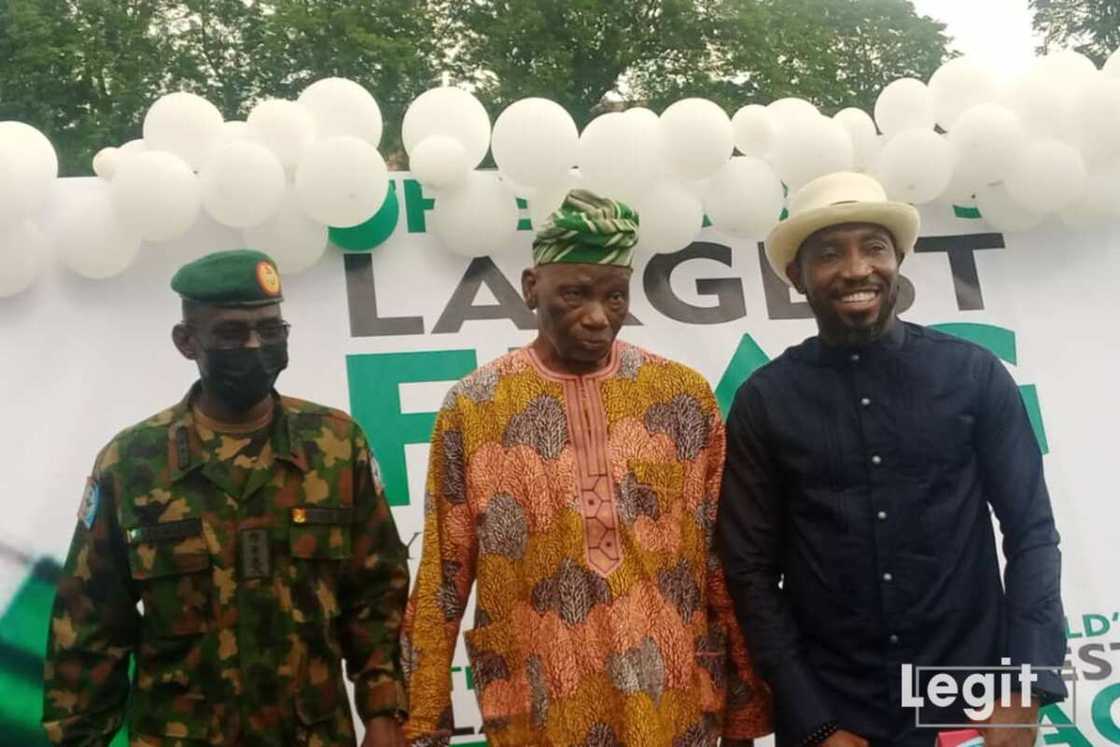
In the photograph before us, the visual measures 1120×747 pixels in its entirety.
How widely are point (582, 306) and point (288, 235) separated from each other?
129cm

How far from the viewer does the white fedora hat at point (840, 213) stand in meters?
2.51

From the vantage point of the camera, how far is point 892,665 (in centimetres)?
248

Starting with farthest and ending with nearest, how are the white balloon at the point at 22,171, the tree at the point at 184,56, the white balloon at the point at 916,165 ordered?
the tree at the point at 184,56 → the white balloon at the point at 916,165 → the white balloon at the point at 22,171

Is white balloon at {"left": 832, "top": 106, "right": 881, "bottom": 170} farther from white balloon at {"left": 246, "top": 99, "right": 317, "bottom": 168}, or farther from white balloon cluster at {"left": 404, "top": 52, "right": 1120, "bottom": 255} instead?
white balloon at {"left": 246, "top": 99, "right": 317, "bottom": 168}

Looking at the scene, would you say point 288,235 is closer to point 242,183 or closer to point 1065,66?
point 242,183

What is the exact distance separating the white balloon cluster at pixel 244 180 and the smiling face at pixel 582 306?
1.06 meters

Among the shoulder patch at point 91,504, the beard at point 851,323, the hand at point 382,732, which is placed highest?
the beard at point 851,323

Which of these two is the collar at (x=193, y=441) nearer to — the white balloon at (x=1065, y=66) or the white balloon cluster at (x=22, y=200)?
the white balloon cluster at (x=22, y=200)

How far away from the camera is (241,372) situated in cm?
247

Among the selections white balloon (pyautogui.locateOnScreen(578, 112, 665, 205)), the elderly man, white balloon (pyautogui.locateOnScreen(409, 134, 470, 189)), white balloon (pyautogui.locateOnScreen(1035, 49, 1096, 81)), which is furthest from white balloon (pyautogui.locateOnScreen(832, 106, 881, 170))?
the elderly man

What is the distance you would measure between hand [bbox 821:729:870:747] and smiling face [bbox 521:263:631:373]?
2.85 feet

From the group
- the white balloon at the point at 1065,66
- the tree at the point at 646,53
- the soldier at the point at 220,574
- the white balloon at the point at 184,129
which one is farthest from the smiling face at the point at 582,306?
the tree at the point at 646,53

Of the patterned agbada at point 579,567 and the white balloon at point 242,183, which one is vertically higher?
A: the white balloon at point 242,183

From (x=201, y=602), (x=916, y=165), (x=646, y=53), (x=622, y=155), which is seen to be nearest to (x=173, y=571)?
(x=201, y=602)
